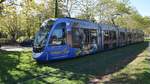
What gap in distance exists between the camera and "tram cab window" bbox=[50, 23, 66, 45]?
18359 mm

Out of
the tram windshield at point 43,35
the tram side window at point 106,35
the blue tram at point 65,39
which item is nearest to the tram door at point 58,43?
the blue tram at point 65,39

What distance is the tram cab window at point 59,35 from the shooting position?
18.4m

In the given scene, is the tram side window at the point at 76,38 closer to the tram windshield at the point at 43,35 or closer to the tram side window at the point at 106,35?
the tram windshield at the point at 43,35

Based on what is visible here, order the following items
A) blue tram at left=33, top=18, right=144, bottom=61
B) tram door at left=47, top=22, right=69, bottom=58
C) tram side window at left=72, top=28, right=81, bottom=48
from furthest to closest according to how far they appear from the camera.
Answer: tram side window at left=72, top=28, right=81, bottom=48 → tram door at left=47, top=22, right=69, bottom=58 → blue tram at left=33, top=18, right=144, bottom=61

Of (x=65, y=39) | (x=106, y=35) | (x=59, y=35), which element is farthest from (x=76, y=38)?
(x=106, y=35)

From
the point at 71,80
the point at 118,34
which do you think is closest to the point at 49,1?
the point at 118,34

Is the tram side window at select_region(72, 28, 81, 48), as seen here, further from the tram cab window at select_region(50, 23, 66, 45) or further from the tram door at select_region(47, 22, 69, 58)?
the tram cab window at select_region(50, 23, 66, 45)

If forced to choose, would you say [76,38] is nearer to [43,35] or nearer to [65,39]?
[65,39]

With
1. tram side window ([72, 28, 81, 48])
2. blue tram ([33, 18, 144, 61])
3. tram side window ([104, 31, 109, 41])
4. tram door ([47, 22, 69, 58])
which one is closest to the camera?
blue tram ([33, 18, 144, 61])

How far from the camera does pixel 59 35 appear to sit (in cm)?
1883

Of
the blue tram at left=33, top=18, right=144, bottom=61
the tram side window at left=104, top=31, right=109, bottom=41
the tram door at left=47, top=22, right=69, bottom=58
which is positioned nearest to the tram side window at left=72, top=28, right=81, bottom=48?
the blue tram at left=33, top=18, right=144, bottom=61

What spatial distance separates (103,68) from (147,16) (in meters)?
99.3

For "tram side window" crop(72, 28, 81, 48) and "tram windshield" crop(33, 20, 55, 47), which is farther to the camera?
"tram side window" crop(72, 28, 81, 48)


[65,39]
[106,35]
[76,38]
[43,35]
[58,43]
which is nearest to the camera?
[43,35]
